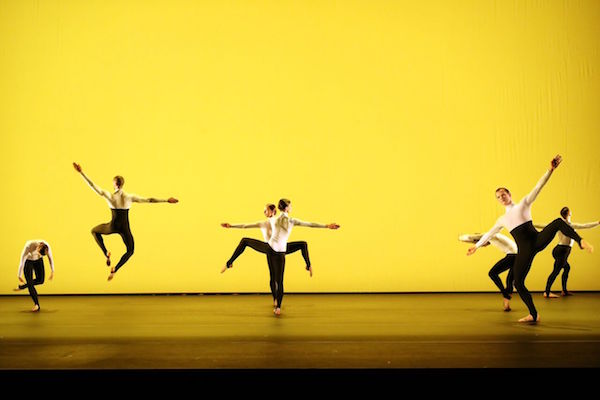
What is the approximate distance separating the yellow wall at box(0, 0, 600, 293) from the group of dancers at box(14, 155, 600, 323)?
61.7 inches

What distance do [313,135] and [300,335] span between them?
433 cm

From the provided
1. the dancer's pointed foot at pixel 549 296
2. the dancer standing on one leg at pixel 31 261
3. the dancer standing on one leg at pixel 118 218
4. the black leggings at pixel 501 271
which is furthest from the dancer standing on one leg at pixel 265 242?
the dancer's pointed foot at pixel 549 296

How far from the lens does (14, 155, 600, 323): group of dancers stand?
16.0ft

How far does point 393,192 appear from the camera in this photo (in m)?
8.25

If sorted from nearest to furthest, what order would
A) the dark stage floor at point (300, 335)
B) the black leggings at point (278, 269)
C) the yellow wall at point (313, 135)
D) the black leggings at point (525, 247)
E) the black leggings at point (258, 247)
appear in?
the dark stage floor at point (300, 335) → the black leggings at point (525, 247) → the black leggings at point (278, 269) → the black leggings at point (258, 247) → the yellow wall at point (313, 135)

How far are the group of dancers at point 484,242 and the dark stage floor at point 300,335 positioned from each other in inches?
13.8

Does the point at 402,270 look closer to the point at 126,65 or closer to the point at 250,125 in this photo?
the point at 250,125

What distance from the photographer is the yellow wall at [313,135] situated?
826 centimetres

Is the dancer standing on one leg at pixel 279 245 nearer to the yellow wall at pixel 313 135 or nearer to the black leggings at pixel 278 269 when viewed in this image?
the black leggings at pixel 278 269

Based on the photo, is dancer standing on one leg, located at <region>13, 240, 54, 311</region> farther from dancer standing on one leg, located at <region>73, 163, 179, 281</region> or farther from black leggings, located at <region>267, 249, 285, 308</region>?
black leggings, located at <region>267, 249, 285, 308</region>

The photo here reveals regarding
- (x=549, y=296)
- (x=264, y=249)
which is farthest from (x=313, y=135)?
(x=549, y=296)

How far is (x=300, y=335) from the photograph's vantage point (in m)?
4.41

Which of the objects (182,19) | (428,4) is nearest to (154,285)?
(182,19)

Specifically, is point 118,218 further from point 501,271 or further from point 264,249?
point 501,271
